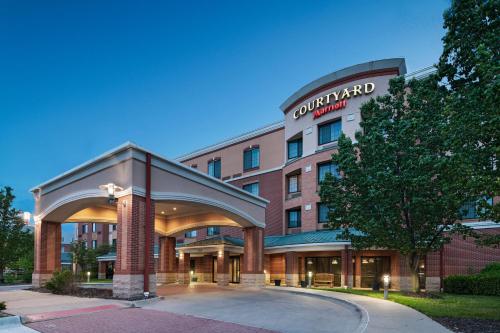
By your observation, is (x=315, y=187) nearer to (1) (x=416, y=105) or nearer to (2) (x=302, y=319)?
(1) (x=416, y=105)

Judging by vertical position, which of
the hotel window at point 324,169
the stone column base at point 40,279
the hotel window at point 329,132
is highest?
the hotel window at point 329,132

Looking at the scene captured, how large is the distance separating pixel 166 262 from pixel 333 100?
60.8 ft

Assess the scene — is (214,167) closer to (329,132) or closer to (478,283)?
(329,132)

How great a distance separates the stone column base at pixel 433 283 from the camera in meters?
25.9

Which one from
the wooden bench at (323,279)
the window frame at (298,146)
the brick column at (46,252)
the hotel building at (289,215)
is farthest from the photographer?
the window frame at (298,146)

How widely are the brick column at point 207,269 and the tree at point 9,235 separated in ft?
49.0

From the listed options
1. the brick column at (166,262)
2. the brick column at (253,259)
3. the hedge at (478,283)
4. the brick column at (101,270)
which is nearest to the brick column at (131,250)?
the brick column at (253,259)

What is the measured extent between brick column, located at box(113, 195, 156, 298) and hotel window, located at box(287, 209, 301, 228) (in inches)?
745

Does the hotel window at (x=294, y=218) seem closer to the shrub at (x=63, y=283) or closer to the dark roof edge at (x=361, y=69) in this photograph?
the dark roof edge at (x=361, y=69)

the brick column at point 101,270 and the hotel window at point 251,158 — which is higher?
the hotel window at point 251,158

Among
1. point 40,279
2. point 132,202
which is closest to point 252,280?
point 132,202

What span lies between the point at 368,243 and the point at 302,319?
981 cm

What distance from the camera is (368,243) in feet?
71.5

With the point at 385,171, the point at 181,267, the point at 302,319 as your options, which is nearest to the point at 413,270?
the point at 385,171
